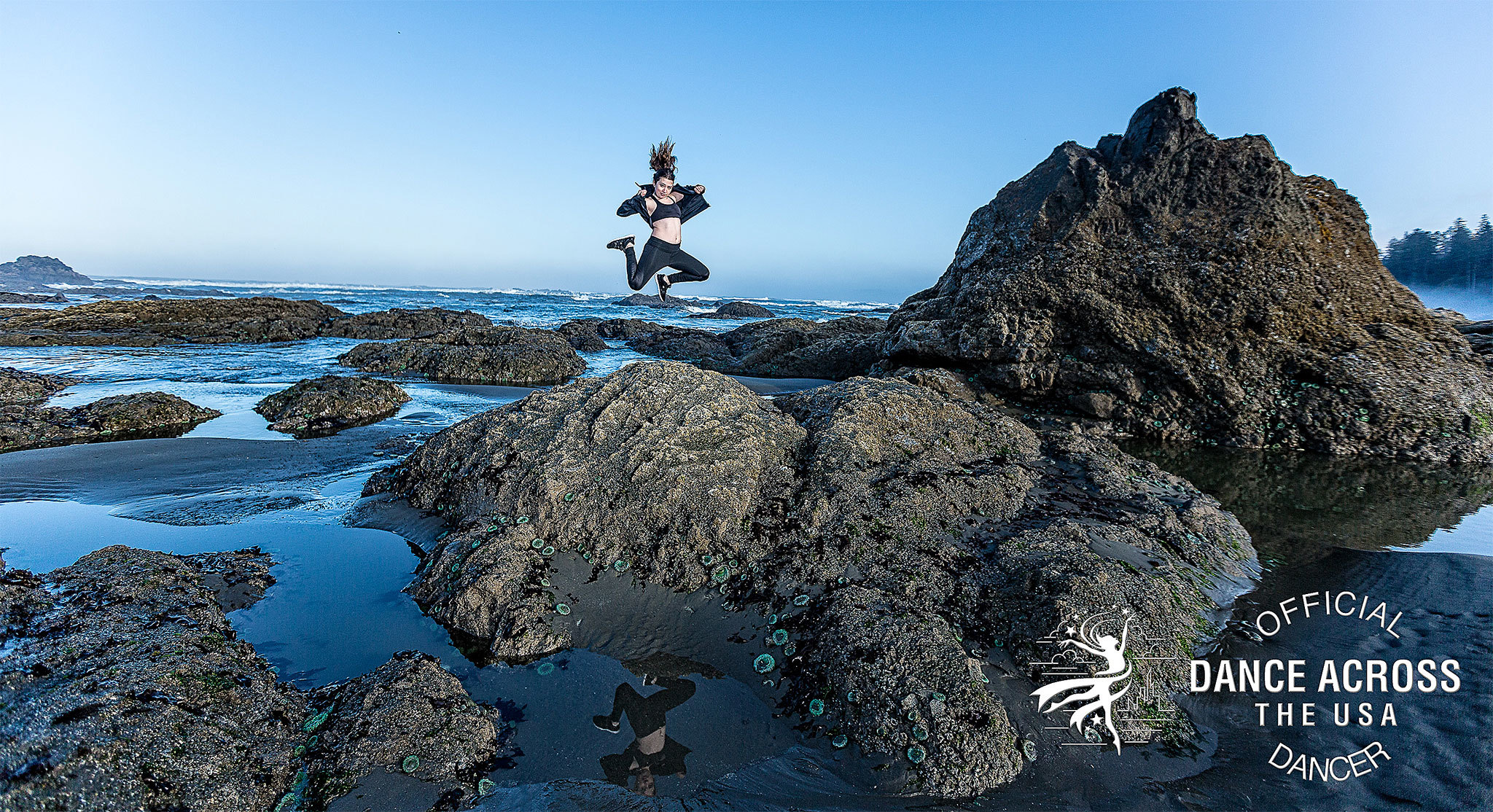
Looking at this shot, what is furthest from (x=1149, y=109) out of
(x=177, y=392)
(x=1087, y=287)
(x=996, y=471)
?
(x=177, y=392)

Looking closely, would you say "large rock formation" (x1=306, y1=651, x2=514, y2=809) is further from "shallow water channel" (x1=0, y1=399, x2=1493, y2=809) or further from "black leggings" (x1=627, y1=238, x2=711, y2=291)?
"black leggings" (x1=627, y1=238, x2=711, y2=291)

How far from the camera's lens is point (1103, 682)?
293 centimetres

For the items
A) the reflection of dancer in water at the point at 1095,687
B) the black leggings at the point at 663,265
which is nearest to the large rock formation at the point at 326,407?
the black leggings at the point at 663,265

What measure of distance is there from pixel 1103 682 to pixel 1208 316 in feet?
20.9

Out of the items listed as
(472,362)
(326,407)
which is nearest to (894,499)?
(326,407)

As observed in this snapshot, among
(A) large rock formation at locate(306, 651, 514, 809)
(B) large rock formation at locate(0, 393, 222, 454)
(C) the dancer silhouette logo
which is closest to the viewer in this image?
(A) large rock formation at locate(306, 651, 514, 809)

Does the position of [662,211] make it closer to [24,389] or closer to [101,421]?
[101,421]

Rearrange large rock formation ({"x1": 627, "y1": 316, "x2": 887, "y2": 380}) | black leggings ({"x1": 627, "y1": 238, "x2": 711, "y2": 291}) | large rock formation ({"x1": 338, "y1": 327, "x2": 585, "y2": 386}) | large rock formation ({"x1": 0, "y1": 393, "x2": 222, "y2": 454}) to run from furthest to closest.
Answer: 1. large rock formation ({"x1": 338, "y1": 327, "x2": 585, "y2": 386})
2. large rock formation ({"x1": 627, "y1": 316, "x2": 887, "y2": 380})
3. black leggings ({"x1": 627, "y1": 238, "x2": 711, "y2": 291})
4. large rock formation ({"x1": 0, "y1": 393, "x2": 222, "y2": 454})

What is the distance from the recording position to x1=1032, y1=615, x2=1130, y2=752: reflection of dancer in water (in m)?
2.84

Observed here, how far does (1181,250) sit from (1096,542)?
5.87 m

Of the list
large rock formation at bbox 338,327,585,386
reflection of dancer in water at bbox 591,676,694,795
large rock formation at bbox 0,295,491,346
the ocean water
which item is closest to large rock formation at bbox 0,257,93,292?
large rock formation at bbox 0,295,491,346

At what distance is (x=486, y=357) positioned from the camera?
46.4 feet

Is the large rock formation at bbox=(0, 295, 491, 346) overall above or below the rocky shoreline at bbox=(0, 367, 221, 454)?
above

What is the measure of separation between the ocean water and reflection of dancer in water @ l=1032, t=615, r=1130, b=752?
0.40 feet
